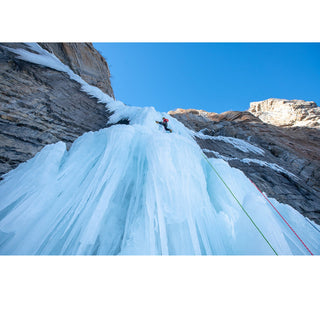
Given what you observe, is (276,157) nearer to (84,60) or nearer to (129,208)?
(129,208)

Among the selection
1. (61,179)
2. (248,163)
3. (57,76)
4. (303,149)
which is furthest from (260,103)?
(61,179)

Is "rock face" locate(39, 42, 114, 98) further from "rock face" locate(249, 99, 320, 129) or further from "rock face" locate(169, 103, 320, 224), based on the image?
"rock face" locate(249, 99, 320, 129)

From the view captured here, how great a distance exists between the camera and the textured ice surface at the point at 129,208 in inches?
70.5

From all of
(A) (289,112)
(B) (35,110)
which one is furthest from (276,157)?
(A) (289,112)

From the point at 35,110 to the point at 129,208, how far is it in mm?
3820

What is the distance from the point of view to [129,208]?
7.22ft

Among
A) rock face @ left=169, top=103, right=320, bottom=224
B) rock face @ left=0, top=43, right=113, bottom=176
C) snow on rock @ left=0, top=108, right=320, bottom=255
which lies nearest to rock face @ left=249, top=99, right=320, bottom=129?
rock face @ left=169, top=103, right=320, bottom=224

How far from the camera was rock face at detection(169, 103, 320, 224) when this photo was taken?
4.78 meters

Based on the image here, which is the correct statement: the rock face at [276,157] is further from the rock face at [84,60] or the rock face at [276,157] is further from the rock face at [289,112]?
the rock face at [289,112]

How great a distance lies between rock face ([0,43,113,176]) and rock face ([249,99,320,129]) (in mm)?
23511

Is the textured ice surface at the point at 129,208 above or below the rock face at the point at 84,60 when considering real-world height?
below

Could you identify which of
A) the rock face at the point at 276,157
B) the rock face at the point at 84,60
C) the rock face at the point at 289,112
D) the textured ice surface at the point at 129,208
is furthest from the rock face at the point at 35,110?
the rock face at the point at 289,112

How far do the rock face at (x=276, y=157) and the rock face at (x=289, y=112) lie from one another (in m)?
9.58

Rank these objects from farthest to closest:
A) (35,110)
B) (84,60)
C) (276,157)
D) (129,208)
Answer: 1. (84,60)
2. (276,157)
3. (35,110)
4. (129,208)
